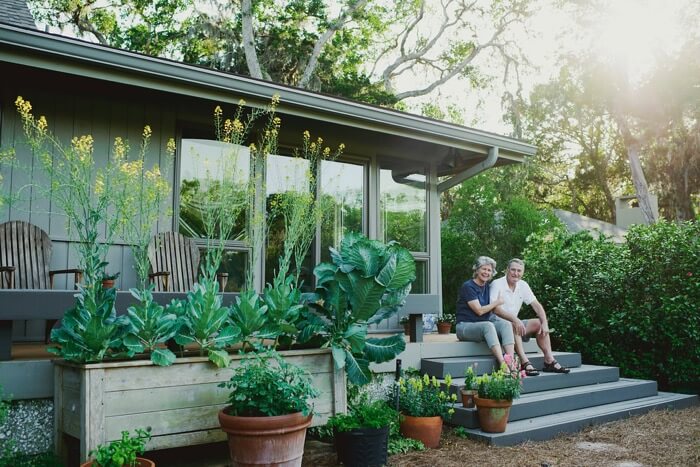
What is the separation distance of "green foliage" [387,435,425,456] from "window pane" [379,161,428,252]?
118 inches

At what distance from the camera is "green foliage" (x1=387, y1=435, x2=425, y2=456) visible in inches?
164

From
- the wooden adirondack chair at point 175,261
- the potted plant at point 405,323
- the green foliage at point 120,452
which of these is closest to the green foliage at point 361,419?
the green foliage at point 120,452

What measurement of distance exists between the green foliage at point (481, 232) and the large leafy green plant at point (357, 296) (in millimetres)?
7573

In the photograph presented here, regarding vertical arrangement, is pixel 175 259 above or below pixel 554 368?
above

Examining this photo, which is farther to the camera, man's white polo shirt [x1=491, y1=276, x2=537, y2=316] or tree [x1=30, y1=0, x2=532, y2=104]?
tree [x1=30, y1=0, x2=532, y2=104]

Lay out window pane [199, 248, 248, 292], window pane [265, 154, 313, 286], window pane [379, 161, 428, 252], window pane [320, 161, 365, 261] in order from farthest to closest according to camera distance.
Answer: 1. window pane [379, 161, 428, 252]
2. window pane [320, 161, 365, 261]
3. window pane [265, 154, 313, 286]
4. window pane [199, 248, 248, 292]

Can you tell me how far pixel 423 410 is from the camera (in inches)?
176

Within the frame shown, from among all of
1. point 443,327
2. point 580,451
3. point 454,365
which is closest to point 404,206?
point 443,327

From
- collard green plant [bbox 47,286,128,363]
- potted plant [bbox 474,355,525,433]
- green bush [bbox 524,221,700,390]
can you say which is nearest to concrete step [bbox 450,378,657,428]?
potted plant [bbox 474,355,525,433]

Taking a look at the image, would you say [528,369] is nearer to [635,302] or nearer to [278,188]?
[635,302]

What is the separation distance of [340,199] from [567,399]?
3028 millimetres

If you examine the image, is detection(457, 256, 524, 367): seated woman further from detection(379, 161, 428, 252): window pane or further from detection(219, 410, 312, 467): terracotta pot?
detection(219, 410, 312, 467): terracotta pot

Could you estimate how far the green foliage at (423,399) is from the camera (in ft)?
14.6

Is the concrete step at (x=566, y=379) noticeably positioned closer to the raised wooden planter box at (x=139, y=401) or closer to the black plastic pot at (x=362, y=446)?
the black plastic pot at (x=362, y=446)
